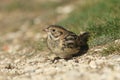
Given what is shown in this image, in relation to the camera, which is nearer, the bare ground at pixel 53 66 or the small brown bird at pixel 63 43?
the bare ground at pixel 53 66

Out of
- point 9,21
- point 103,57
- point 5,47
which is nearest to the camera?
point 103,57

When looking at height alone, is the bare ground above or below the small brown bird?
below

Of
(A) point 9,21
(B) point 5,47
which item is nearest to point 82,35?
(B) point 5,47

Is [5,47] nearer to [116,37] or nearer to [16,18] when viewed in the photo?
[116,37]

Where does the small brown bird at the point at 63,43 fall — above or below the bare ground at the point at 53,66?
above

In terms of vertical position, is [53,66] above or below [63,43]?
below

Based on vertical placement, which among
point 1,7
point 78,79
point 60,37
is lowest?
point 78,79

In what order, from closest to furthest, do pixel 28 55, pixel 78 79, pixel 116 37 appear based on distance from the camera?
pixel 78 79 → pixel 116 37 → pixel 28 55

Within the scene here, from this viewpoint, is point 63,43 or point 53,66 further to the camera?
point 63,43
